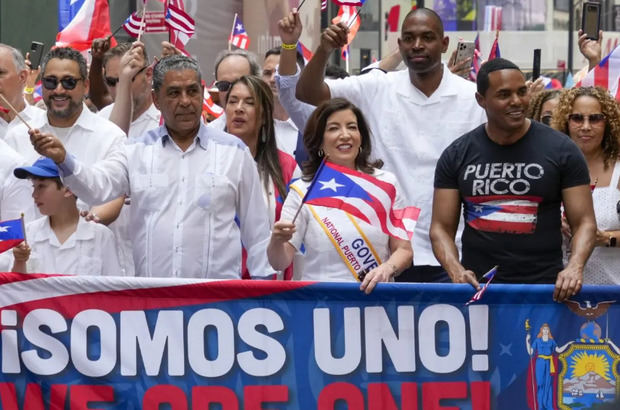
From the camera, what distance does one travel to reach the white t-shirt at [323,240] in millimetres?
6664

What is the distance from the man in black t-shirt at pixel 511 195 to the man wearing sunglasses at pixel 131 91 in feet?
7.01

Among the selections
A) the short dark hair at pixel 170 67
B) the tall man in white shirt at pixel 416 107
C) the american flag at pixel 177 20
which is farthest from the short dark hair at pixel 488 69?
the american flag at pixel 177 20

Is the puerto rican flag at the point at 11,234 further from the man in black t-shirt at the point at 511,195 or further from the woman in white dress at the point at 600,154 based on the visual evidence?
the woman in white dress at the point at 600,154

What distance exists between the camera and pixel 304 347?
6043 millimetres

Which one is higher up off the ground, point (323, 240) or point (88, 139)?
point (88, 139)

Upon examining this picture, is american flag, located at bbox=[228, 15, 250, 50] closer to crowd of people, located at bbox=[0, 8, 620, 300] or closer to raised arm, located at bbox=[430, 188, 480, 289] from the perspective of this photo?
crowd of people, located at bbox=[0, 8, 620, 300]

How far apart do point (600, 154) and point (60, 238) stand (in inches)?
122

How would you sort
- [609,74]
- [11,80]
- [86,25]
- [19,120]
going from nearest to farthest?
[19,120]
[11,80]
[609,74]
[86,25]

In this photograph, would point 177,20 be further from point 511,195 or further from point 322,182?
point 511,195

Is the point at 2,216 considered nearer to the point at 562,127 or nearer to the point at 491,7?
the point at 562,127

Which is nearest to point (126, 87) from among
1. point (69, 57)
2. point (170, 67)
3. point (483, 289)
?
point (69, 57)

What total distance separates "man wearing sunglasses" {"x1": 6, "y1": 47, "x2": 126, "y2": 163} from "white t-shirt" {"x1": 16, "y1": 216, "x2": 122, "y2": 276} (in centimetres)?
62

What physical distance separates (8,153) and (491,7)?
25.0 m

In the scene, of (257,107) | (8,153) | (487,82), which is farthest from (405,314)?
(8,153)
